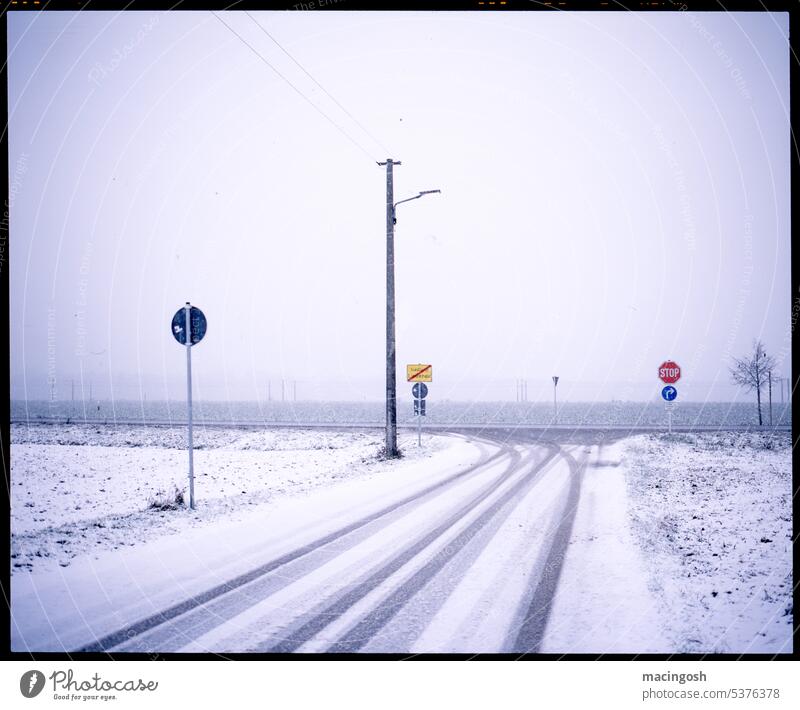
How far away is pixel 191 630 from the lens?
4059mm

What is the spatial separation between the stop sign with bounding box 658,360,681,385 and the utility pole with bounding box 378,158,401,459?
319 inches

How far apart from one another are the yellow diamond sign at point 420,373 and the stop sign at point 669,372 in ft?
24.3

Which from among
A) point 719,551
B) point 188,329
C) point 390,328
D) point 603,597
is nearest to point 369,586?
point 603,597

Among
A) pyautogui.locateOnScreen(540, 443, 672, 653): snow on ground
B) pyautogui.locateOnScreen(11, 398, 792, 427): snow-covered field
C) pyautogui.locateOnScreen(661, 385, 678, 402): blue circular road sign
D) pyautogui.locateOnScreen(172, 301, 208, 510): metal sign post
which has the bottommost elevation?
pyautogui.locateOnScreen(11, 398, 792, 427): snow-covered field

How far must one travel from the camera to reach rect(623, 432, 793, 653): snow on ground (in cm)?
403

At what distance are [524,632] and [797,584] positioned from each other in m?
2.15

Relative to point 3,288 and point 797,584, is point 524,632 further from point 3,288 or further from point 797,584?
point 3,288

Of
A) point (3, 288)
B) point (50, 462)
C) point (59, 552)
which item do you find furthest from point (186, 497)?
point (50, 462)

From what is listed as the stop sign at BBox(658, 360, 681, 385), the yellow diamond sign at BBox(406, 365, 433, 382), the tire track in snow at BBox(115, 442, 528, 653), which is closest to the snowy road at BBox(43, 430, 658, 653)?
the tire track in snow at BBox(115, 442, 528, 653)

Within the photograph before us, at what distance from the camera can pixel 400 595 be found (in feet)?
15.6

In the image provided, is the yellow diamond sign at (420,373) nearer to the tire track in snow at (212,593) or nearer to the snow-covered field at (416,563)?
Result: the snow-covered field at (416,563)

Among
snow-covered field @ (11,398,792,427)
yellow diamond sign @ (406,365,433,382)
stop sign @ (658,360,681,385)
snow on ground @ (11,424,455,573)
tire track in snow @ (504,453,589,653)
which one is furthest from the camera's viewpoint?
snow-covered field @ (11,398,792,427)

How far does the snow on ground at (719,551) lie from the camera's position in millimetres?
4031

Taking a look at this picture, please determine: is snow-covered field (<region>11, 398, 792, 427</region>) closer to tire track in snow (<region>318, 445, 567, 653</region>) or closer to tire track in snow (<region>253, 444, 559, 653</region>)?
tire track in snow (<region>253, 444, 559, 653</region>)
